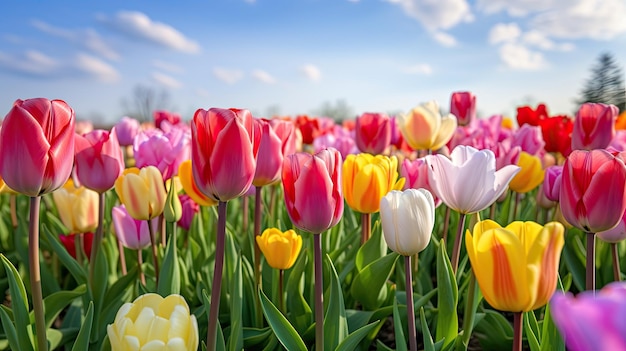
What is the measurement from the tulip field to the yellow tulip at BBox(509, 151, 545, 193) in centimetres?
1

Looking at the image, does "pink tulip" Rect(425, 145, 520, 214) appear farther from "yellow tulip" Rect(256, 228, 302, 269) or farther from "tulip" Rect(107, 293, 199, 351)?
"tulip" Rect(107, 293, 199, 351)

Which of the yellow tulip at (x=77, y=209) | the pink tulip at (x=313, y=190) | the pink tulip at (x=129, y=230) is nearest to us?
the pink tulip at (x=313, y=190)

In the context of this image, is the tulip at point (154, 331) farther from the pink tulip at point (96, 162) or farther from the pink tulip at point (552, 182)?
the pink tulip at point (552, 182)

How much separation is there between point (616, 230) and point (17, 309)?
2004 millimetres

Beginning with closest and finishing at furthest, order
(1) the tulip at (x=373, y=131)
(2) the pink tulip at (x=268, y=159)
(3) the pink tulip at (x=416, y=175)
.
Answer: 1. (2) the pink tulip at (x=268, y=159)
2. (3) the pink tulip at (x=416, y=175)
3. (1) the tulip at (x=373, y=131)

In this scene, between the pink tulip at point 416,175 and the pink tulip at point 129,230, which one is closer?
the pink tulip at point 416,175

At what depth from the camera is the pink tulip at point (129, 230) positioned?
2.29 meters

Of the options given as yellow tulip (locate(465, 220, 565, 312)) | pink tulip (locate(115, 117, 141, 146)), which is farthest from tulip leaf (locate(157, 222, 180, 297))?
pink tulip (locate(115, 117, 141, 146))

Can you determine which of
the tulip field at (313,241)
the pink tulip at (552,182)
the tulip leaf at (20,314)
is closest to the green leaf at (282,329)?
the tulip field at (313,241)

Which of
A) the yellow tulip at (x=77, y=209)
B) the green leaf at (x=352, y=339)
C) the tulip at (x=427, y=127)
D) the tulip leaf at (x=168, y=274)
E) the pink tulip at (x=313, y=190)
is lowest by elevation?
the green leaf at (x=352, y=339)

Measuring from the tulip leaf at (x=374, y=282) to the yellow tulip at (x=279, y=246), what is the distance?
307 millimetres

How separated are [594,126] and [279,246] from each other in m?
1.89

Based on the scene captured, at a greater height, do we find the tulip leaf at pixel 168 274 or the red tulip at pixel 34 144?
the red tulip at pixel 34 144

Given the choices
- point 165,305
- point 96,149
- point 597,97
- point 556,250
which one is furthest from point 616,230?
point 597,97
